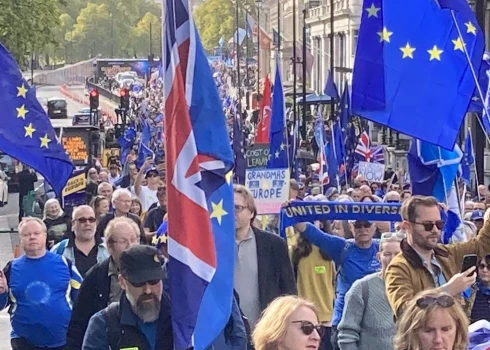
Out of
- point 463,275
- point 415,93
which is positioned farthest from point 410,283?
point 415,93

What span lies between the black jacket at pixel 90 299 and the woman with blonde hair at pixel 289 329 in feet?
7.48

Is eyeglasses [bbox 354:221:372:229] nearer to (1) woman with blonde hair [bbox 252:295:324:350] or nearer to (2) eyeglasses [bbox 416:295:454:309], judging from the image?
(2) eyeglasses [bbox 416:295:454:309]

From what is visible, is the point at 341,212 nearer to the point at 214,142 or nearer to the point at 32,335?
the point at 32,335

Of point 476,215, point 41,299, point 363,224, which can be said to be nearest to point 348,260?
point 363,224

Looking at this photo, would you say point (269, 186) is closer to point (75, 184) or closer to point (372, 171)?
point (75, 184)

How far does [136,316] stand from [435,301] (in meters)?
1.41

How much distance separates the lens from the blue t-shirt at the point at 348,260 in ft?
30.1

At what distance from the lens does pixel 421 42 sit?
9.21m

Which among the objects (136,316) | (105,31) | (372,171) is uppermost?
(105,31)

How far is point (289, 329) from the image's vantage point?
4.91 meters

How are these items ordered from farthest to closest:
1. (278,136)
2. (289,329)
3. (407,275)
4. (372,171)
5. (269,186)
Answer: (372,171)
(278,136)
(269,186)
(407,275)
(289,329)

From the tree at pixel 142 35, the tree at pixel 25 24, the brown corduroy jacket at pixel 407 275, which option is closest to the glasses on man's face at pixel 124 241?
the brown corduroy jacket at pixel 407 275

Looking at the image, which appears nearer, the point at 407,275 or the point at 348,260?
the point at 407,275

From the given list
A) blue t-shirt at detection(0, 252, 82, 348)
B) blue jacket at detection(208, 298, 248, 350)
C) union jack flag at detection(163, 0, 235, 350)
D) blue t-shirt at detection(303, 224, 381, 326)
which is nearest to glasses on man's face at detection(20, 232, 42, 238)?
blue t-shirt at detection(0, 252, 82, 348)
